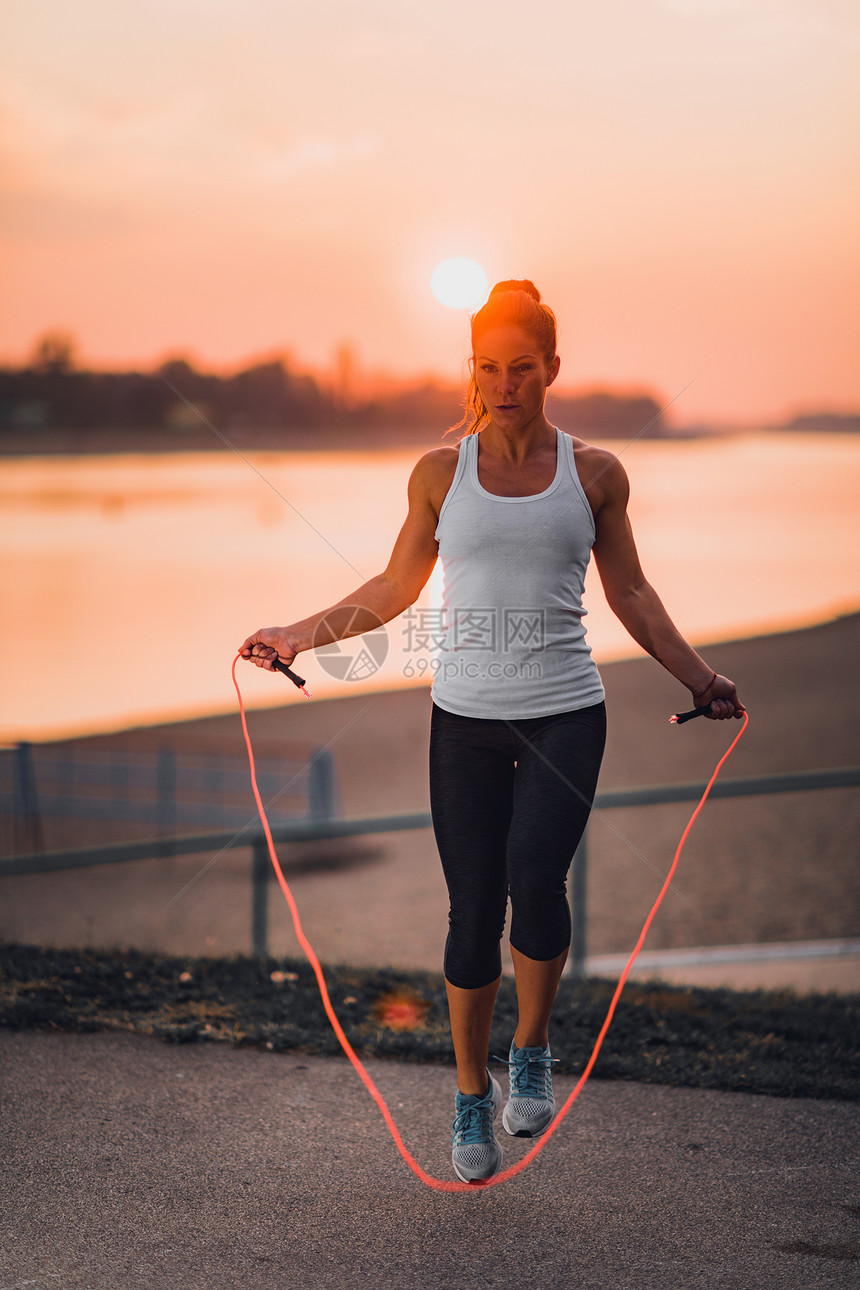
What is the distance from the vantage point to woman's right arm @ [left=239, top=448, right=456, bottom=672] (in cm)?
283

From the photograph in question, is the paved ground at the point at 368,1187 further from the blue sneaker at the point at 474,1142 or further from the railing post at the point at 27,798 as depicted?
the railing post at the point at 27,798

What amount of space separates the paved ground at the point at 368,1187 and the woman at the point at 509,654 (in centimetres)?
23

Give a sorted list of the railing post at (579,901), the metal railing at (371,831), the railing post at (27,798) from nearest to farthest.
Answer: the metal railing at (371,831)
the railing post at (579,901)
the railing post at (27,798)

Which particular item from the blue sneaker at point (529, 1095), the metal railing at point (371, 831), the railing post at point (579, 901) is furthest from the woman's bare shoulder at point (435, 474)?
the railing post at point (579, 901)

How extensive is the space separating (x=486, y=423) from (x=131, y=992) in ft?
8.04

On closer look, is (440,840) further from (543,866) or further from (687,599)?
(687,599)

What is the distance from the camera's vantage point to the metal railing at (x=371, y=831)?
5043 mm

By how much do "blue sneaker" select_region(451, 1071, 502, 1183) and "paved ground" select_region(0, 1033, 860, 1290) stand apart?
3.9 inches

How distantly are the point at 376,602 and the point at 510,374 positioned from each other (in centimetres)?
63

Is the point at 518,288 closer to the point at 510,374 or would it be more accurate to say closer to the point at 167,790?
the point at 510,374

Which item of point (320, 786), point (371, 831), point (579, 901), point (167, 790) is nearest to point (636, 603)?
point (371, 831)

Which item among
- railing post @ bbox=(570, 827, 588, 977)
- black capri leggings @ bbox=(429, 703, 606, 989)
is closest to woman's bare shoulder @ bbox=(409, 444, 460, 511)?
black capri leggings @ bbox=(429, 703, 606, 989)

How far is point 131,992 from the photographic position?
4145mm

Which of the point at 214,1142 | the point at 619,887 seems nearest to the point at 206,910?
the point at 619,887
